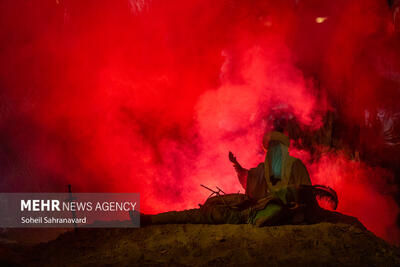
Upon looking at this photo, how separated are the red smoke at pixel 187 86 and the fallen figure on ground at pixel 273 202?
4.13 metres

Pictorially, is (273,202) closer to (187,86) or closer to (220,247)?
(220,247)

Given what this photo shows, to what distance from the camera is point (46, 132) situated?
1335cm

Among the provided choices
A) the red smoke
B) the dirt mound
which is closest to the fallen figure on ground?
the dirt mound

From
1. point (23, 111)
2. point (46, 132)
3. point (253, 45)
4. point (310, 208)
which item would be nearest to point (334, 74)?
point (253, 45)

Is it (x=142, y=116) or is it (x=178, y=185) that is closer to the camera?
(x=178, y=185)

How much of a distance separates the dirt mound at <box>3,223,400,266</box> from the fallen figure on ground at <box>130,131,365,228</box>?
9.1 inches

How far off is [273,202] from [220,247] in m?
1.58

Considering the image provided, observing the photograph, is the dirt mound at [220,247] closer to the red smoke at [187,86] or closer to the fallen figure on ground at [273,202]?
the fallen figure on ground at [273,202]

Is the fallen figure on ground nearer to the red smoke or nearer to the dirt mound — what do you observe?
the dirt mound

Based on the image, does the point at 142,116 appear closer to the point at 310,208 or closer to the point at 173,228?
the point at 173,228

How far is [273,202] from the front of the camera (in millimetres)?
6047

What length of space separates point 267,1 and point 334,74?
3.41m

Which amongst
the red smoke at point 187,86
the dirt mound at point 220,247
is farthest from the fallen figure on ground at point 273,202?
the red smoke at point 187,86

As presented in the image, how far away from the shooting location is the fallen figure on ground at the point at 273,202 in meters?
5.92
